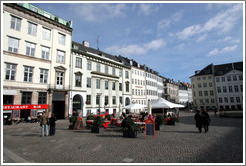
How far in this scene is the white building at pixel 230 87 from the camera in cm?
5025

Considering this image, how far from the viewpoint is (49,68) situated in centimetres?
2442

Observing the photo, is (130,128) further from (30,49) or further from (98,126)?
(30,49)

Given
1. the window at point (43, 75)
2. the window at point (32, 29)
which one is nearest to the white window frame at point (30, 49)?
the window at point (32, 29)

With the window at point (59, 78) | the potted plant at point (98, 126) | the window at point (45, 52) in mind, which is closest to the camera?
the potted plant at point (98, 126)

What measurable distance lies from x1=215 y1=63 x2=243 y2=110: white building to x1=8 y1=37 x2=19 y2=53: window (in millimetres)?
61659

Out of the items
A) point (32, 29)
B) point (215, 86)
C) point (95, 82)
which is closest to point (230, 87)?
point (215, 86)

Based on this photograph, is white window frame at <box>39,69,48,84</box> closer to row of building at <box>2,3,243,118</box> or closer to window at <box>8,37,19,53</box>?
row of building at <box>2,3,243,118</box>

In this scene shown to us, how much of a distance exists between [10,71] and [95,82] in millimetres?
15336

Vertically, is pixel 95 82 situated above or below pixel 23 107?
above

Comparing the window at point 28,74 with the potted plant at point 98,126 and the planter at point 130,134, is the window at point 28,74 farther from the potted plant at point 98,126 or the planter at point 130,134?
the planter at point 130,134

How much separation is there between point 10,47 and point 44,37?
5.59 meters

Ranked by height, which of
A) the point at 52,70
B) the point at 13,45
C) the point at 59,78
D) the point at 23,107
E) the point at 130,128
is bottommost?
the point at 130,128

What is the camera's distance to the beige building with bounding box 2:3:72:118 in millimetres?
20500

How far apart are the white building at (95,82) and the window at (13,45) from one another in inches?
356
